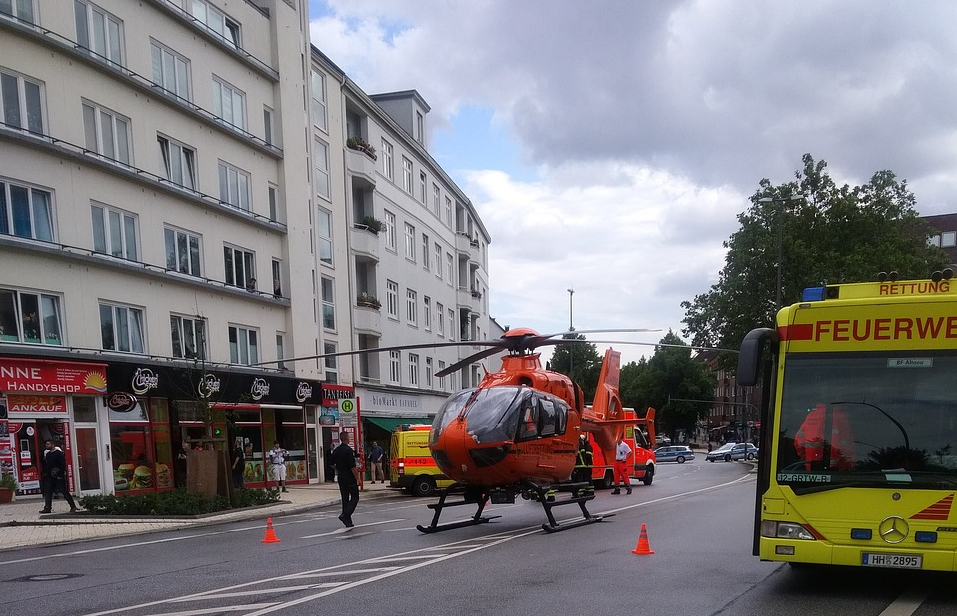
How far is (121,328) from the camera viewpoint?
24.5 metres

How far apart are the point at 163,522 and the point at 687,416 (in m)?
91.9

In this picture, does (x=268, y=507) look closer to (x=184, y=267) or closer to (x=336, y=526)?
(x=336, y=526)

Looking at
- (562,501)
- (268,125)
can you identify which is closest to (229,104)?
(268,125)

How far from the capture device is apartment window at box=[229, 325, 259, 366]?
96.3 ft

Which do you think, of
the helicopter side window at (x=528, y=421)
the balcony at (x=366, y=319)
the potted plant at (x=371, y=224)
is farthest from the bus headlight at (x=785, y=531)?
the potted plant at (x=371, y=224)

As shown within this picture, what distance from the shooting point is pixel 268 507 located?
71.1 ft

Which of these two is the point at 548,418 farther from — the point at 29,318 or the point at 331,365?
the point at 331,365

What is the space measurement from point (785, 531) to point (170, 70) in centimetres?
2476

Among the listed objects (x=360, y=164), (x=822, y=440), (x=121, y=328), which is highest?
(x=360, y=164)

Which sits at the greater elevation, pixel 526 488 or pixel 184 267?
pixel 184 267

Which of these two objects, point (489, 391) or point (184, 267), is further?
point (184, 267)

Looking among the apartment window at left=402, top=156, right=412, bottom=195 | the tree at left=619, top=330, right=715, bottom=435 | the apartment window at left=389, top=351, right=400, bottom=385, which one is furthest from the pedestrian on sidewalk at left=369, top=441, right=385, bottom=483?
the tree at left=619, top=330, right=715, bottom=435

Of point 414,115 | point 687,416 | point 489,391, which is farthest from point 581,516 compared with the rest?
point 687,416

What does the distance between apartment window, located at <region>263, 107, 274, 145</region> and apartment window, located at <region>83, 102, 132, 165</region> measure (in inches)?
293
